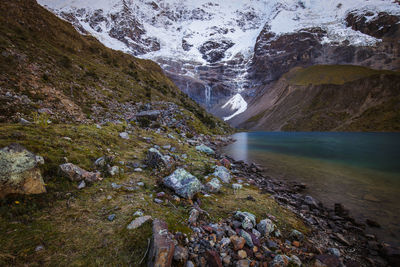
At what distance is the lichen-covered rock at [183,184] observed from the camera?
18.5 feet

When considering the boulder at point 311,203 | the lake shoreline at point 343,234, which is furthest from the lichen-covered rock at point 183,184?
the boulder at point 311,203

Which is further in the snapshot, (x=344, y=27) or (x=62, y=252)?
(x=344, y=27)

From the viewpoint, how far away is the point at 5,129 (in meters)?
5.63

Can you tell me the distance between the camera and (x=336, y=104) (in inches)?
4122

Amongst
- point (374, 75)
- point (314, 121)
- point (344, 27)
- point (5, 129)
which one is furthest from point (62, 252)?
point (344, 27)

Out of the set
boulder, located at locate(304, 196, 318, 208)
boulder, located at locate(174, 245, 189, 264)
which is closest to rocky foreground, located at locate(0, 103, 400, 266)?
boulder, located at locate(174, 245, 189, 264)

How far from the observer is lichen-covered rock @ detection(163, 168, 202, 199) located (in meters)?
5.63

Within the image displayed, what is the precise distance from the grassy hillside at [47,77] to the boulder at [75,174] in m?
6.94

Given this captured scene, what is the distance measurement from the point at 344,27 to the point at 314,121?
185m

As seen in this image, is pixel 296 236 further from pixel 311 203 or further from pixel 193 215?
pixel 311 203

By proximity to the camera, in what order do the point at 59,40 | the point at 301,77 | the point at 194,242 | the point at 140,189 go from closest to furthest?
the point at 194,242, the point at 140,189, the point at 59,40, the point at 301,77

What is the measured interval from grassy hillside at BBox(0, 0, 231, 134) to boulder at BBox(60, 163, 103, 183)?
6.94 metres

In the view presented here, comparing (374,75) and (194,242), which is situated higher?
(374,75)

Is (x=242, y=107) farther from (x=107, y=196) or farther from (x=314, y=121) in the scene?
(x=107, y=196)
